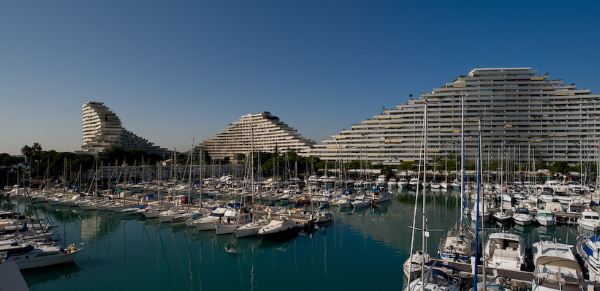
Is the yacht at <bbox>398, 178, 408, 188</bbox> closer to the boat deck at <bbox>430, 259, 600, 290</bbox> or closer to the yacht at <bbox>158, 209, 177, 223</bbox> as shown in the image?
the yacht at <bbox>158, 209, 177, 223</bbox>

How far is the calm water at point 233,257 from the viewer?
24.8m

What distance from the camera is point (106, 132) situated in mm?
173250

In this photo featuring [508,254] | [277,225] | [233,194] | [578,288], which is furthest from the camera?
[233,194]

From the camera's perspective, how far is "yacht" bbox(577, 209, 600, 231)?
38.2 m

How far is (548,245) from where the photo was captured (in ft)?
79.5

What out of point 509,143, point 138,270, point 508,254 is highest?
point 509,143

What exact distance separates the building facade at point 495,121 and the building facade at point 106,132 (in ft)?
314

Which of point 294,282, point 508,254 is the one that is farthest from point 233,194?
point 508,254

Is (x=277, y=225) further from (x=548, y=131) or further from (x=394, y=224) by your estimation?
(x=548, y=131)

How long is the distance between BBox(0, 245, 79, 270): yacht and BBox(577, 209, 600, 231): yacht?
45.4 m

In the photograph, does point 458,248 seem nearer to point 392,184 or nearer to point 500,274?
point 500,274

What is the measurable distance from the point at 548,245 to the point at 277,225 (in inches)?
813

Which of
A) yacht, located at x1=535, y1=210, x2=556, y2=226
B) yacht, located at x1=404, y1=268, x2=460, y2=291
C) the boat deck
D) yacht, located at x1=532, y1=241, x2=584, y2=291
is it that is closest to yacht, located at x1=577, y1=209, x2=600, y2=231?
yacht, located at x1=535, y1=210, x2=556, y2=226

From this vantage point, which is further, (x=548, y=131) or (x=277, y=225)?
(x=548, y=131)
